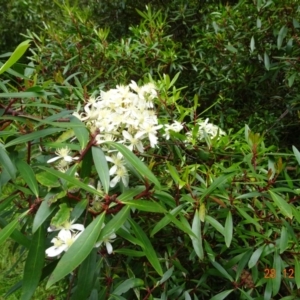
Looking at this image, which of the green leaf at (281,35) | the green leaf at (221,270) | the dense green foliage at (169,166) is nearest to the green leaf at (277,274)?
the dense green foliage at (169,166)

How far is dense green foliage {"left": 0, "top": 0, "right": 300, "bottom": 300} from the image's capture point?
0.94 m

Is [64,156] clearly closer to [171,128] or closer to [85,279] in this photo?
[85,279]

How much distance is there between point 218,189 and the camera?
49.1 inches

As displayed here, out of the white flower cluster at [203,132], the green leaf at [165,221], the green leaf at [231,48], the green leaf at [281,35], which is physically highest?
the green leaf at [165,221]

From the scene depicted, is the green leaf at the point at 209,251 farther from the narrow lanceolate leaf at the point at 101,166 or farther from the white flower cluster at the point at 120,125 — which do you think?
the narrow lanceolate leaf at the point at 101,166

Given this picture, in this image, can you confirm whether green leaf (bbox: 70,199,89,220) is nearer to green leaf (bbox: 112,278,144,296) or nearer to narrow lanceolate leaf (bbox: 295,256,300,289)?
green leaf (bbox: 112,278,144,296)

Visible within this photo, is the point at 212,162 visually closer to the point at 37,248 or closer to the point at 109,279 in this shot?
the point at 109,279

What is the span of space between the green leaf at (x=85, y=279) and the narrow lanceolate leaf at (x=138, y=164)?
215mm

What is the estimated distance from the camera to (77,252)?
2.58ft

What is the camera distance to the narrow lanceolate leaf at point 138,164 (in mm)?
926

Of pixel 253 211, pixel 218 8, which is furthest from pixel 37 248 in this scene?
pixel 218 8

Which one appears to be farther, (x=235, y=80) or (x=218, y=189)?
(x=235, y=80)

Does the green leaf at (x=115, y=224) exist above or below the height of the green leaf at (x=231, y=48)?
above

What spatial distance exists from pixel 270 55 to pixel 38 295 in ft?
6.42
